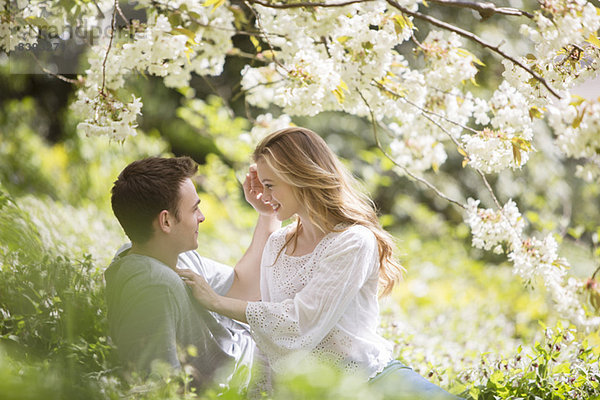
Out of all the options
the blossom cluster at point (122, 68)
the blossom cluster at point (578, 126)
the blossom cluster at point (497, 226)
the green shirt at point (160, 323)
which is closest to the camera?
the blossom cluster at point (578, 126)

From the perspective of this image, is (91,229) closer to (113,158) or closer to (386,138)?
(113,158)

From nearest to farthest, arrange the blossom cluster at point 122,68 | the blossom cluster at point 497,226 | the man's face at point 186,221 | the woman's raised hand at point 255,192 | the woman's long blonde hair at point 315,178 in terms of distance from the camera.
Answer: the man's face at point 186,221, the woman's long blonde hair at point 315,178, the blossom cluster at point 122,68, the woman's raised hand at point 255,192, the blossom cluster at point 497,226

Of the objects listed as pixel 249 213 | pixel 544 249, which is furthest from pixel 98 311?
pixel 249 213

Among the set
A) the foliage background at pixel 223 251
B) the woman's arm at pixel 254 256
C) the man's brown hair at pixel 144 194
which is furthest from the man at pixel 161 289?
the woman's arm at pixel 254 256

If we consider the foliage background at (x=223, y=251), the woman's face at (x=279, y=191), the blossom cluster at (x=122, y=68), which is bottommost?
the foliage background at (x=223, y=251)

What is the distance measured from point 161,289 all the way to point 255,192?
0.63 m

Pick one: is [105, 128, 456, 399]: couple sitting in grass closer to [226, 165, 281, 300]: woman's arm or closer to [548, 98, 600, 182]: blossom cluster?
[226, 165, 281, 300]: woman's arm

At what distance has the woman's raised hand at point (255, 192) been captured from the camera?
2258 mm

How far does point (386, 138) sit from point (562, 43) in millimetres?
4197

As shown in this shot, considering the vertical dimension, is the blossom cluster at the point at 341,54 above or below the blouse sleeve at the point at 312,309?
above

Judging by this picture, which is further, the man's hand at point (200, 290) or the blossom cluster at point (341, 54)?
the blossom cluster at point (341, 54)

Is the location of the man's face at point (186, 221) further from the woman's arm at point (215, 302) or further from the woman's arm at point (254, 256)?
the woman's arm at point (254, 256)

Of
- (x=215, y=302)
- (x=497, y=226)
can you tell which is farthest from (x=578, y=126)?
(x=215, y=302)

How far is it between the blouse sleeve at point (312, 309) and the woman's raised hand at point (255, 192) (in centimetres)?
44
